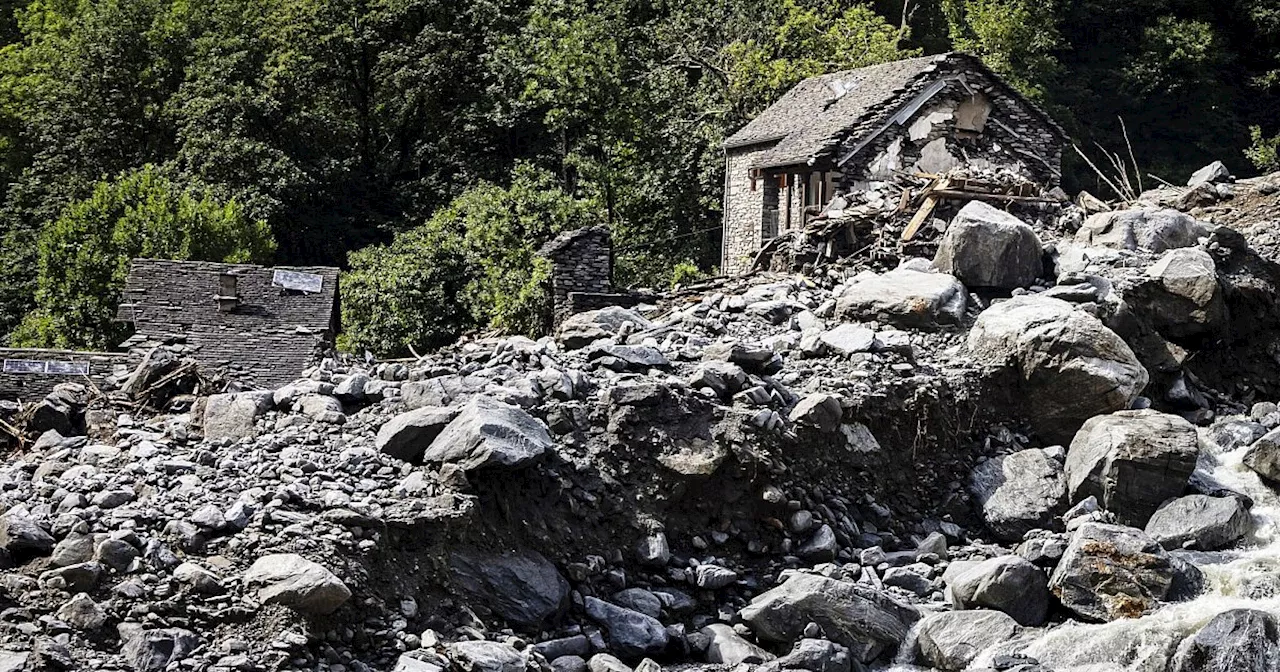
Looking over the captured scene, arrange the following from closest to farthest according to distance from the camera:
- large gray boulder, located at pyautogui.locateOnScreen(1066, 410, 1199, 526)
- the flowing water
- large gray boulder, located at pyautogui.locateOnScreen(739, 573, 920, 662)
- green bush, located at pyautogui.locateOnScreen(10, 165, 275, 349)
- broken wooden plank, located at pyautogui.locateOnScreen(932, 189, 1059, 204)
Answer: the flowing water → large gray boulder, located at pyautogui.locateOnScreen(739, 573, 920, 662) → large gray boulder, located at pyautogui.locateOnScreen(1066, 410, 1199, 526) → broken wooden plank, located at pyautogui.locateOnScreen(932, 189, 1059, 204) → green bush, located at pyautogui.locateOnScreen(10, 165, 275, 349)

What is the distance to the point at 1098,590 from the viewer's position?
14.6m

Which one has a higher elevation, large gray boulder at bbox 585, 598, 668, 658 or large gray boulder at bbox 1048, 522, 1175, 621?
large gray boulder at bbox 1048, 522, 1175, 621

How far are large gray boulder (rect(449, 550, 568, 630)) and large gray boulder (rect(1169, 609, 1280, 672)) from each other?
5.64 meters

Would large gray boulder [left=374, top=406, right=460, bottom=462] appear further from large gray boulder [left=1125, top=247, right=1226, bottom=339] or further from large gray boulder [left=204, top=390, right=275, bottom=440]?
large gray boulder [left=1125, top=247, right=1226, bottom=339]

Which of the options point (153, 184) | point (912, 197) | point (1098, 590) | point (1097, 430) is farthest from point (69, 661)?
point (153, 184)

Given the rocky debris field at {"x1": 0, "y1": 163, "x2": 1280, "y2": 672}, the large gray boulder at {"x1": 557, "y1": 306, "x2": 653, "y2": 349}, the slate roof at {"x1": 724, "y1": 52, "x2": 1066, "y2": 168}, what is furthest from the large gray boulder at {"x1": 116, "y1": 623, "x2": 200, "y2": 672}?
the slate roof at {"x1": 724, "y1": 52, "x2": 1066, "y2": 168}

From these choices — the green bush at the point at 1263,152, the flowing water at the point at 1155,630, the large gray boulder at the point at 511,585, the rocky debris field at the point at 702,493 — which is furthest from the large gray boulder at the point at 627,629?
the green bush at the point at 1263,152

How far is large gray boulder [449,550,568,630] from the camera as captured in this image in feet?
45.1

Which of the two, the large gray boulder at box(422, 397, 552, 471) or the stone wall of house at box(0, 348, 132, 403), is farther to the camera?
the stone wall of house at box(0, 348, 132, 403)

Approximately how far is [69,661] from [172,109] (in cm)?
2974

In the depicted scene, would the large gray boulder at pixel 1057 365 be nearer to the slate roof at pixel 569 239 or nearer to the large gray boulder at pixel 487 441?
the slate roof at pixel 569 239

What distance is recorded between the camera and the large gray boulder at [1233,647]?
12.7m

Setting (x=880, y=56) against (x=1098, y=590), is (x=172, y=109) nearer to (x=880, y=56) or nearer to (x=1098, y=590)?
(x=880, y=56)

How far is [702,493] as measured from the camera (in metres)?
16.1
